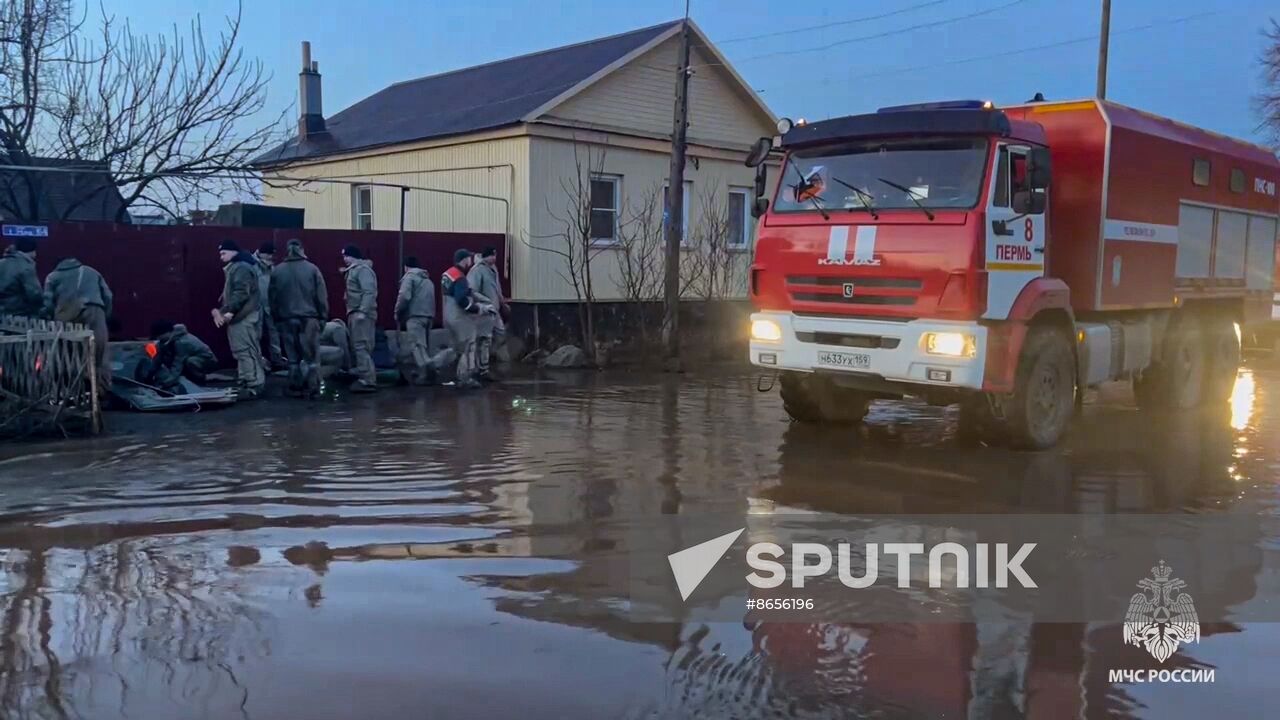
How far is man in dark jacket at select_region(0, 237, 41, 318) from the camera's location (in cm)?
1122

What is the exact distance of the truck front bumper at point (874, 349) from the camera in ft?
28.4

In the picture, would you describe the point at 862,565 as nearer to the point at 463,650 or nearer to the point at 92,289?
the point at 463,650

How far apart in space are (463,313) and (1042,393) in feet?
24.5

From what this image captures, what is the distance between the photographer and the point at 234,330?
12.5m

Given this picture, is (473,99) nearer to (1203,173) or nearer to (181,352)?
(181,352)

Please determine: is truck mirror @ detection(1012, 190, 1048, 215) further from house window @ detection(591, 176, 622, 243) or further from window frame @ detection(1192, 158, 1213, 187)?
house window @ detection(591, 176, 622, 243)

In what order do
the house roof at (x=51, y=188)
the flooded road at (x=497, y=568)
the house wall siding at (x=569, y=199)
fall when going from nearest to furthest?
the flooded road at (x=497, y=568) < the house roof at (x=51, y=188) < the house wall siding at (x=569, y=199)

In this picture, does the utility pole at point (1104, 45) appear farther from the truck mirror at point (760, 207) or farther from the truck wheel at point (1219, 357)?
the truck mirror at point (760, 207)

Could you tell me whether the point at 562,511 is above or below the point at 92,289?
below

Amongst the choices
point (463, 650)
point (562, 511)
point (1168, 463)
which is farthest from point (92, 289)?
point (1168, 463)

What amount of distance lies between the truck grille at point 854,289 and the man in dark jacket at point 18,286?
811 cm

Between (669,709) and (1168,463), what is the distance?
6.88 meters

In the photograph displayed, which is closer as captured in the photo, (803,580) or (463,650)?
(463,650)

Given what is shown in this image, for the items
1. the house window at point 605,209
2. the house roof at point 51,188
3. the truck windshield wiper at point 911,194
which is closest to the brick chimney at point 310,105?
the house roof at point 51,188
